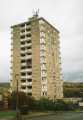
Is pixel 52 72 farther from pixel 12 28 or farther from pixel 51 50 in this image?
pixel 12 28

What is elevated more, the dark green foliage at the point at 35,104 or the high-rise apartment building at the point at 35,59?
the high-rise apartment building at the point at 35,59

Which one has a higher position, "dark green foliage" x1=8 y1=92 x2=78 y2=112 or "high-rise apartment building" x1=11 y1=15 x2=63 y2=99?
"high-rise apartment building" x1=11 y1=15 x2=63 y2=99

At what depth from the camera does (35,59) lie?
10619 centimetres

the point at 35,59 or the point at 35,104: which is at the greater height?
the point at 35,59

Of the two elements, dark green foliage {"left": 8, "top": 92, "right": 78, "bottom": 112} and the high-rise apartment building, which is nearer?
dark green foliage {"left": 8, "top": 92, "right": 78, "bottom": 112}

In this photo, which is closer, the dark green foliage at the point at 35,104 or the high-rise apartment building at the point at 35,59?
the dark green foliage at the point at 35,104

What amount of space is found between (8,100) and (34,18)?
4075 cm

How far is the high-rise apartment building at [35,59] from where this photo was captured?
105 metres

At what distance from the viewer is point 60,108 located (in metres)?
88.1

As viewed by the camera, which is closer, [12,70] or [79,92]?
[12,70]

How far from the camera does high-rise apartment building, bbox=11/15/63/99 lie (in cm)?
10481

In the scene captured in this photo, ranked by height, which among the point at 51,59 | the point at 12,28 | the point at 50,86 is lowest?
the point at 50,86

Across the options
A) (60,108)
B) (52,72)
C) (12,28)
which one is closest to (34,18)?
(12,28)

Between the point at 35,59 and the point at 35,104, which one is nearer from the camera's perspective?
the point at 35,104
